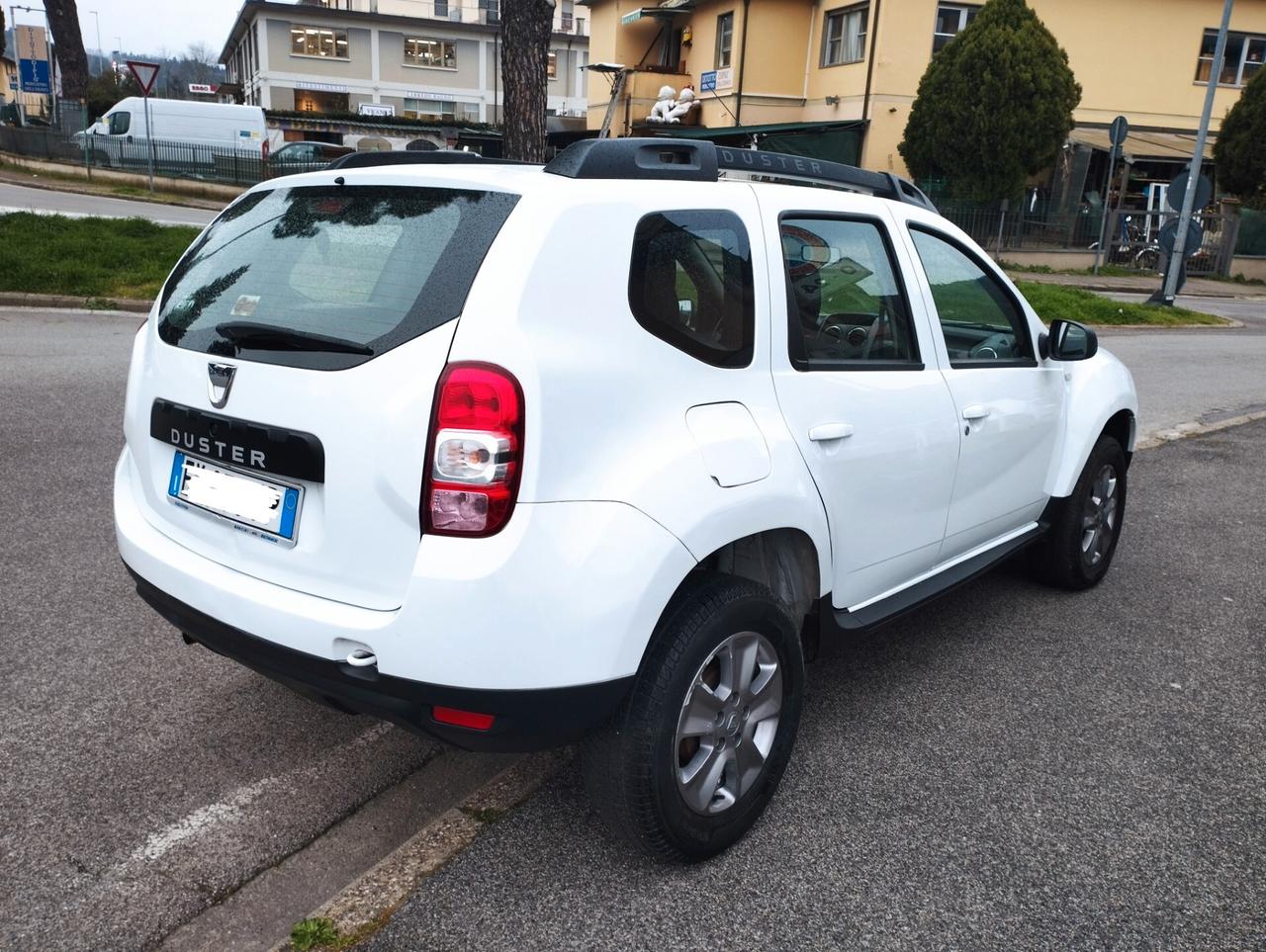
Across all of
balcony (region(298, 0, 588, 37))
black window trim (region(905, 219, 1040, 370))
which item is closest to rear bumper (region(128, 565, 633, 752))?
black window trim (region(905, 219, 1040, 370))

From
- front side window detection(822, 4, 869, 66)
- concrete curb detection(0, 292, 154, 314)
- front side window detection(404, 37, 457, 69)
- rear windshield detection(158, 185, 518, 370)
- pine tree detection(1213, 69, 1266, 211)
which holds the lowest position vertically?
concrete curb detection(0, 292, 154, 314)

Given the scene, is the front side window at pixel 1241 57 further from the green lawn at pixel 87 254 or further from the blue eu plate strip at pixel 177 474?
the blue eu plate strip at pixel 177 474

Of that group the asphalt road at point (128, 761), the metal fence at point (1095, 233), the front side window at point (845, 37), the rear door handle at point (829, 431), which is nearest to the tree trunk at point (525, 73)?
the asphalt road at point (128, 761)

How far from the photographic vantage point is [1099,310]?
17672mm

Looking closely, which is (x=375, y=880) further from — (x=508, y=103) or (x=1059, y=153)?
(x=1059, y=153)

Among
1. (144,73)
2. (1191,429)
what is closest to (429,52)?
(144,73)

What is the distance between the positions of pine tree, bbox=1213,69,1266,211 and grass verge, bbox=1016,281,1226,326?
1107 centimetres

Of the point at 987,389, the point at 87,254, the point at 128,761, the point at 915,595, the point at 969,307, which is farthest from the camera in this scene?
the point at 87,254

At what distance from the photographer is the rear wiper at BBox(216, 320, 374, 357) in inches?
98.4

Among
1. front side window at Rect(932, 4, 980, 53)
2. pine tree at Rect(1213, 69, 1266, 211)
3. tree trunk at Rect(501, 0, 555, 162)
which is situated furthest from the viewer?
front side window at Rect(932, 4, 980, 53)

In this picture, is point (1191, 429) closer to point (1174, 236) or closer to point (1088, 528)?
point (1088, 528)

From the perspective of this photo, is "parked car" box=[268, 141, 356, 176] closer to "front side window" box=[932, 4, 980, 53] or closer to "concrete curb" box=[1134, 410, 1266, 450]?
"front side window" box=[932, 4, 980, 53]

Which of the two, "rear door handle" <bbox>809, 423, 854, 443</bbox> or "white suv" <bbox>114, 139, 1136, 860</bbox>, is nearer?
"white suv" <bbox>114, 139, 1136, 860</bbox>

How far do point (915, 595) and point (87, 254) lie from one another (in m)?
12.8
